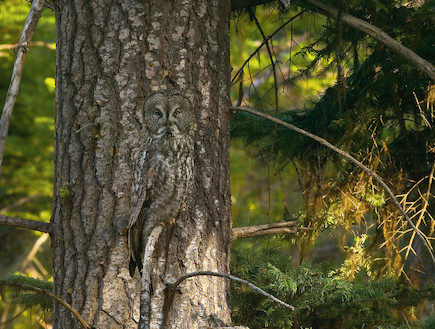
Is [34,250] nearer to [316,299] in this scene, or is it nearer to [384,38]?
[316,299]

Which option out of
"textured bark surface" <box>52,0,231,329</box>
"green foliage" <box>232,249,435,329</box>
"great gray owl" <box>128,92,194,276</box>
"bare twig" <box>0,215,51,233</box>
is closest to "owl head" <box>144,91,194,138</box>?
"great gray owl" <box>128,92,194,276</box>

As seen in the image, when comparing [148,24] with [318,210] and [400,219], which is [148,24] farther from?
[400,219]

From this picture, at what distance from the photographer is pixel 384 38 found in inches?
119

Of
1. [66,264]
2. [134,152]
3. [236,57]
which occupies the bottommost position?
[66,264]

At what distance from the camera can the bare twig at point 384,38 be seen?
9.70 ft

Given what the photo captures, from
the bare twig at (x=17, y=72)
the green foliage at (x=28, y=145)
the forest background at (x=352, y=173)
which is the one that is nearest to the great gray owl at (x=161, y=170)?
the bare twig at (x=17, y=72)

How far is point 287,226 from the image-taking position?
3.50 m

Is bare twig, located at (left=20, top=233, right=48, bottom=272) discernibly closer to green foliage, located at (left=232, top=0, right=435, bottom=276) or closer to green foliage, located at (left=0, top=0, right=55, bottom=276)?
green foliage, located at (left=0, top=0, right=55, bottom=276)

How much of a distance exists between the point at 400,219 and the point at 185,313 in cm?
157

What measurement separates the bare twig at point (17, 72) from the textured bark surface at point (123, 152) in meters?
0.52

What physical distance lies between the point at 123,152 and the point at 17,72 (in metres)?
0.74

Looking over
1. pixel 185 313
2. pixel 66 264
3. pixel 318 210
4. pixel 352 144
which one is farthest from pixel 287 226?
pixel 66 264

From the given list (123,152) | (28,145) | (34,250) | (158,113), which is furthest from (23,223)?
(28,145)

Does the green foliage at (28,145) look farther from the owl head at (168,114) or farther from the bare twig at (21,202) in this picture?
the owl head at (168,114)
